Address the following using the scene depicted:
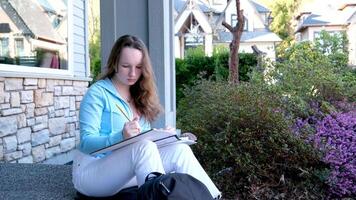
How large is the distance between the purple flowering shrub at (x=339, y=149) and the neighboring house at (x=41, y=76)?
252 cm

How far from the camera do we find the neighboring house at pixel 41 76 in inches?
166

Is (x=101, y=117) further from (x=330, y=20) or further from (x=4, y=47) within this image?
(x=330, y=20)

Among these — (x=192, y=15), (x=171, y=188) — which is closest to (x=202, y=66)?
(x=171, y=188)

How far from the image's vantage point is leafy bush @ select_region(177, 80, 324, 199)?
11.7 ft

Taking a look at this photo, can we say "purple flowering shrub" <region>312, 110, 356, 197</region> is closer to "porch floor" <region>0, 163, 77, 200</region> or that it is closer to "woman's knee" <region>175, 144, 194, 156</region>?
"woman's knee" <region>175, 144, 194, 156</region>

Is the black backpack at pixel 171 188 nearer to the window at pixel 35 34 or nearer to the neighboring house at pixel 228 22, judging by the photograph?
the window at pixel 35 34

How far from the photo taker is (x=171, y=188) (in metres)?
1.82

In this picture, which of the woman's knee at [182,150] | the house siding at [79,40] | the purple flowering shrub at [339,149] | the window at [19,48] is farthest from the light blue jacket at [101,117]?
the house siding at [79,40]

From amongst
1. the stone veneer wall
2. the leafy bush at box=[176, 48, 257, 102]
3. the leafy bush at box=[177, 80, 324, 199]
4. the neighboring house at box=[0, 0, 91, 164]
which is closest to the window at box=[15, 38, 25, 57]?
the neighboring house at box=[0, 0, 91, 164]

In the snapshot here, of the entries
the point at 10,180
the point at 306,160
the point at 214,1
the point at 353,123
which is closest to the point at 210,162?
the point at 306,160

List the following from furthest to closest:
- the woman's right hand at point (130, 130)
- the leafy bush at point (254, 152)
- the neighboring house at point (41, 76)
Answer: the neighboring house at point (41, 76), the leafy bush at point (254, 152), the woman's right hand at point (130, 130)

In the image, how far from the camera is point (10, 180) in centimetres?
286

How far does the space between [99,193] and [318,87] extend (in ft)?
10.9

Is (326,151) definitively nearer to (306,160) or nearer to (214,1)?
(306,160)
